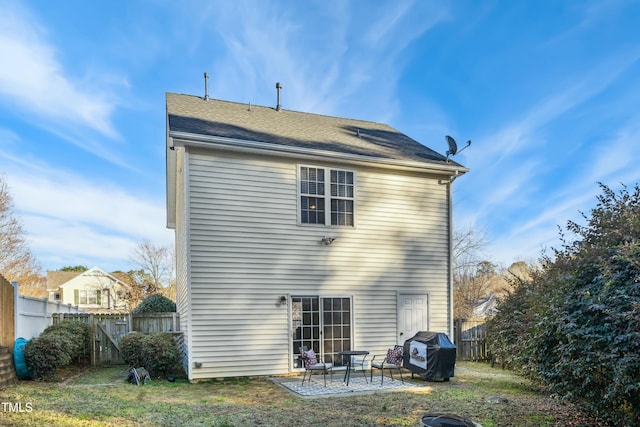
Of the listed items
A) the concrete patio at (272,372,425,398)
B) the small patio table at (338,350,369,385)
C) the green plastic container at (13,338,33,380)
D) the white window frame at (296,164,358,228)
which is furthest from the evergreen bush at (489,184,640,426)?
the green plastic container at (13,338,33,380)

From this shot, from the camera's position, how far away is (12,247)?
21.7 m

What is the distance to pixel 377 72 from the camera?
46.7 ft

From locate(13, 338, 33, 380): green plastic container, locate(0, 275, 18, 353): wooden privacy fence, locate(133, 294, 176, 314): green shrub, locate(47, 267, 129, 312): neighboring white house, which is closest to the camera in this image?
locate(0, 275, 18, 353): wooden privacy fence

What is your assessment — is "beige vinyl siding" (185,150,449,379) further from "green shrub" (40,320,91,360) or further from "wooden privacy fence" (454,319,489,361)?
"green shrub" (40,320,91,360)

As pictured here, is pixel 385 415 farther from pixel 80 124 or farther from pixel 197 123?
pixel 80 124

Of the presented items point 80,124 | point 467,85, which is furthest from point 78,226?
point 467,85

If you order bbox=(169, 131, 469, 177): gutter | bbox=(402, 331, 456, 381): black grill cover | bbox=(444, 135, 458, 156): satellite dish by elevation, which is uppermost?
bbox=(444, 135, 458, 156): satellite dish

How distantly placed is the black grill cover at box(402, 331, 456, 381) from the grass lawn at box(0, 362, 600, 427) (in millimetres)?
263

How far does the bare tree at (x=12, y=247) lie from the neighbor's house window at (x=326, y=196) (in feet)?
63.5

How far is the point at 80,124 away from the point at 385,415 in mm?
14749

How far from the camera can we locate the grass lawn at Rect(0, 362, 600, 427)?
5361 mm

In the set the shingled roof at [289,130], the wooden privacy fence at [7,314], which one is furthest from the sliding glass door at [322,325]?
the wooden privacy fence at [7,314]

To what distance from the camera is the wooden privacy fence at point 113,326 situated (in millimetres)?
11211

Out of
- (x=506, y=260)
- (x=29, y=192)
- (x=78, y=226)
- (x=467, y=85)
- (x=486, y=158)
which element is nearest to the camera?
A: (x=486, y=158)
